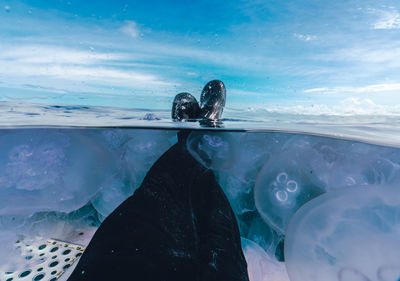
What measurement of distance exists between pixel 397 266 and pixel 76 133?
22.9 ft

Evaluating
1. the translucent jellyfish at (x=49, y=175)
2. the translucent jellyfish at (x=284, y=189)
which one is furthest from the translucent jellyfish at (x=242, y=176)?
the translucent jellyfish at (x=49, y=175)

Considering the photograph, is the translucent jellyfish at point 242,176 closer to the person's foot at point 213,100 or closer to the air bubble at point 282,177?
the person's foot at point 213,100

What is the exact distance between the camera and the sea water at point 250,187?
2.71 metres

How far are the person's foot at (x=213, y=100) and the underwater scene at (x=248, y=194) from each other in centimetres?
96

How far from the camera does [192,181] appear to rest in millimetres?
3414

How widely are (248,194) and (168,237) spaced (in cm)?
379

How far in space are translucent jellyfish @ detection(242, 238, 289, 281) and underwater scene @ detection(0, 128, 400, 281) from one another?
1.0 inches

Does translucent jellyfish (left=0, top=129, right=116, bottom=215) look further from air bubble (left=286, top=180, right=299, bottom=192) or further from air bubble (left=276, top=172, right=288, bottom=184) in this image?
air bubble (left=286, top=180, right=299, bottom=192)

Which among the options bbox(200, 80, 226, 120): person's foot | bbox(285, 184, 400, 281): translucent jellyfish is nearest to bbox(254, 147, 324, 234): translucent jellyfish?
bbox(285, 184, 400, 281): translucent jellyfish

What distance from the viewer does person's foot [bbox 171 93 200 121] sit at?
21.0 feet

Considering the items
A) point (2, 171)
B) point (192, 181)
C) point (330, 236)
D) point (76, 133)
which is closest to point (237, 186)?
point (192, 181)

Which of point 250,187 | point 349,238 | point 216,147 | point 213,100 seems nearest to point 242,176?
point 250,187

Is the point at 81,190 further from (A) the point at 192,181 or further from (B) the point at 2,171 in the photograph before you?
(A) the point at 192,181

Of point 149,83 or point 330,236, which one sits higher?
point 149,83
